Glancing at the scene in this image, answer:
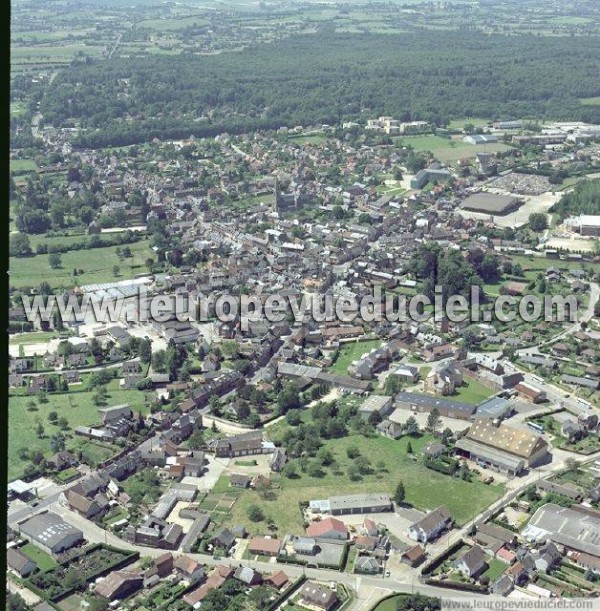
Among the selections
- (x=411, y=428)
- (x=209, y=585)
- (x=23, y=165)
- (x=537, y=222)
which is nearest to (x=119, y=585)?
(x=209, y=585)

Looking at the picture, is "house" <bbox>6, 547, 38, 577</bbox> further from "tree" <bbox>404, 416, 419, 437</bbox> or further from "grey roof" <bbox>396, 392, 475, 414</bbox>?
"grey roof" <bbox>396, 392, 475, 414</bbox>

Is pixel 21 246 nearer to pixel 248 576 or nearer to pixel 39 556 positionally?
pixel 39 556

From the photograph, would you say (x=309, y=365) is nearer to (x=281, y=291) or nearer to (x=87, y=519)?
(x=281, y=291)

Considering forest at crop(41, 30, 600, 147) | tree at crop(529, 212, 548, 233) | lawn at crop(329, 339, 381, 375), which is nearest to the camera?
lawn at crop(329, 339, 381, 375)

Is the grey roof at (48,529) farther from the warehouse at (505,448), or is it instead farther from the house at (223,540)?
the warehouse at (505,448)

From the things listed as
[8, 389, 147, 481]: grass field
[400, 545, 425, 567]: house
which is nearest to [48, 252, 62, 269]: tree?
[8, 389, 147, 481]: grass field

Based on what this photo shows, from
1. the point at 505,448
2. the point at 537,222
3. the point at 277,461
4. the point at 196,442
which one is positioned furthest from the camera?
the point at 537,222
